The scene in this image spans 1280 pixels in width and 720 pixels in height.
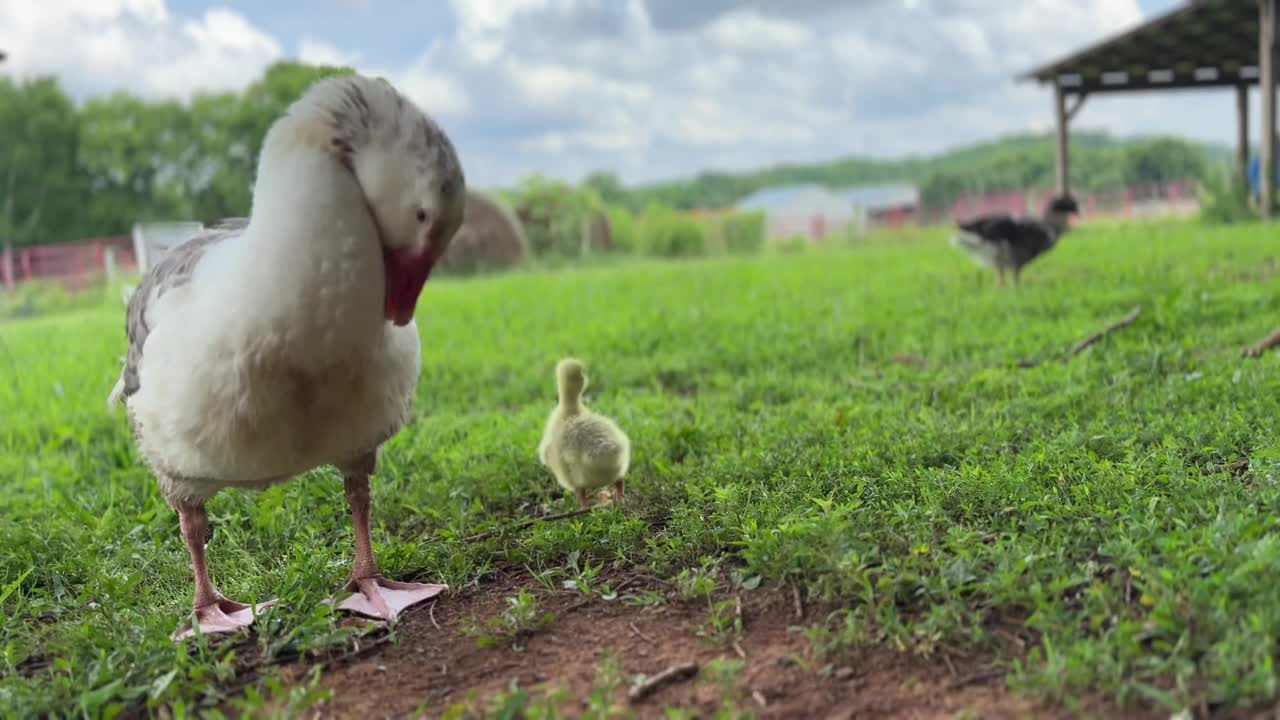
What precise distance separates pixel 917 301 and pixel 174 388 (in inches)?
254

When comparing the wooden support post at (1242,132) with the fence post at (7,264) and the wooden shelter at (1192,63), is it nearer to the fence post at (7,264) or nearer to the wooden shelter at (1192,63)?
the wooden shelter at (1192,63)

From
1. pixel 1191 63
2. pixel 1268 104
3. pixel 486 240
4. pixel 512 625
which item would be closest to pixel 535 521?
pixel 512 625

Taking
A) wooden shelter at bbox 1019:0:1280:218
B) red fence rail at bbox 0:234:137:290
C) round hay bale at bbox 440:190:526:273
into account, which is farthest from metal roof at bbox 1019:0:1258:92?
red fence rail at bbox 0:234:137:290

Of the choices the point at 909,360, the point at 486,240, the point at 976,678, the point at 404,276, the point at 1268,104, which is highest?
the point at 1268,104

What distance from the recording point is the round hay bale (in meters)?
18.3

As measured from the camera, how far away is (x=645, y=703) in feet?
7.30

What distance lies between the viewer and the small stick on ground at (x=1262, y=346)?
191 inches

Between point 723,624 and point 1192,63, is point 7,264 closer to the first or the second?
point 723,624

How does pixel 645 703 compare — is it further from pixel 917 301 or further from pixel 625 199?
pixel 625 199

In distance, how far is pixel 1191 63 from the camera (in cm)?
1772

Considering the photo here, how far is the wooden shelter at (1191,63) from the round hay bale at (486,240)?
9.83 metres

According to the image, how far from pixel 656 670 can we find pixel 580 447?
139cm

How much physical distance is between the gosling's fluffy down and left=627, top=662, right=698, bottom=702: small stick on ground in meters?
1.35

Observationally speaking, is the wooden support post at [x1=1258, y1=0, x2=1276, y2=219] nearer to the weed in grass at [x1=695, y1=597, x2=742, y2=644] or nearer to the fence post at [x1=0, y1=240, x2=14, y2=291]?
the weed in grass at [x1=695, y1=597, x2=742, y2=644]
